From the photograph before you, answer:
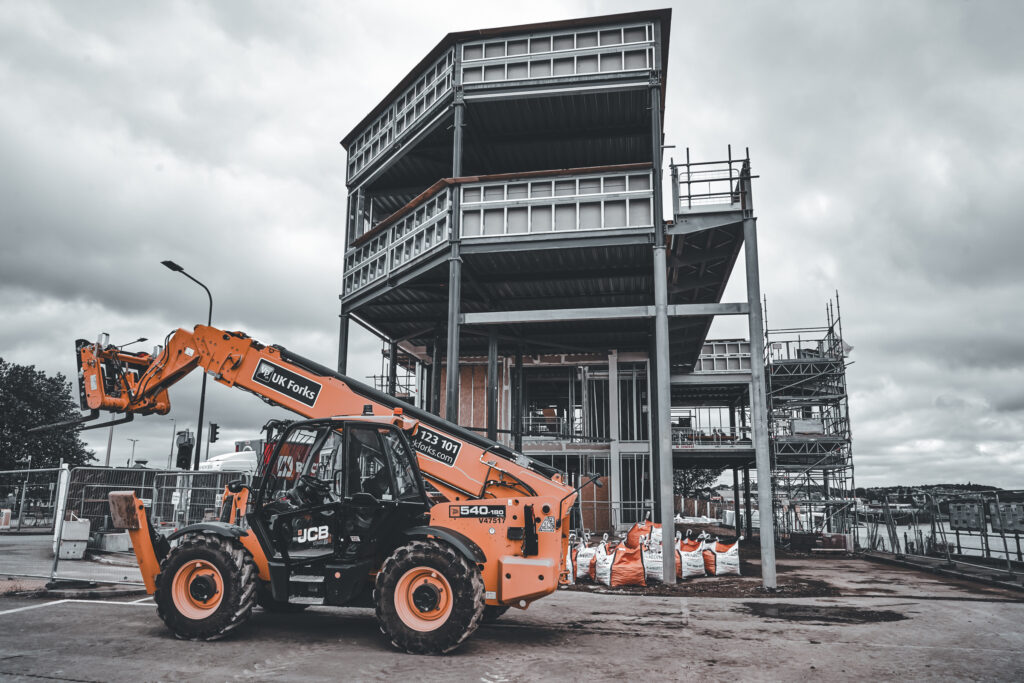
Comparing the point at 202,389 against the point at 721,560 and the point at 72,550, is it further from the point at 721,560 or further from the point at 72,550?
the point at 721,560

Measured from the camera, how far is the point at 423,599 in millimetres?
7352

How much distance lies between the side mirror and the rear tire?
1.38 m

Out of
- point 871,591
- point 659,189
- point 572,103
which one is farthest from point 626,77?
point 871,591

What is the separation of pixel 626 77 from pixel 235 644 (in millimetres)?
14128

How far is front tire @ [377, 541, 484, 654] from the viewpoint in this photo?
7.18 metres

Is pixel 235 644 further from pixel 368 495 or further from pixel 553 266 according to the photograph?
pixel 553 266

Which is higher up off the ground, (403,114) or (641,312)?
(403,114)

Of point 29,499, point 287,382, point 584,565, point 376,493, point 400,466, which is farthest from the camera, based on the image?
point 29,499

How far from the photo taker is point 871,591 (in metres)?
13.4

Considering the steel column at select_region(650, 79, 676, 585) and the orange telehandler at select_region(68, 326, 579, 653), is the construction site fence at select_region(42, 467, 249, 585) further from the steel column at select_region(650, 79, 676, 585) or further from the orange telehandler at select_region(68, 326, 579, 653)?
the steel column at select_region(650, 79, 676, 585)

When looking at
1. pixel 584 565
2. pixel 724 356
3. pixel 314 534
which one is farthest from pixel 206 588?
pixel 724 356

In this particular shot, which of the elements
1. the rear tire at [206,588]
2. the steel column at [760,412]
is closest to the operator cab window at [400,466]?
the rear tire at [206,588]

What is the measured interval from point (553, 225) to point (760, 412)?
6.11 metres

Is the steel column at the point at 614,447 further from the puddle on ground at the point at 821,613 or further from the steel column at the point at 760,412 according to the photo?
the puddle on ground at the point at 821,613
